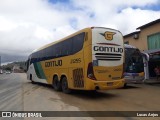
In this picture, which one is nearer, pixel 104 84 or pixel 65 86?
pixel 104 84

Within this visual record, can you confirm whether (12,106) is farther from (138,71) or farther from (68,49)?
(138,71)

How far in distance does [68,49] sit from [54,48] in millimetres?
3042

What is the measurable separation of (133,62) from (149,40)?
29.5 feet

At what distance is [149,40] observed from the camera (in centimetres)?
2722

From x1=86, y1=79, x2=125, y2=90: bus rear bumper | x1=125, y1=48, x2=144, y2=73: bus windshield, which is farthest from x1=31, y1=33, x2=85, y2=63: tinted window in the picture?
x1=125, y1=48, x2=144, y2=73: bus windshield

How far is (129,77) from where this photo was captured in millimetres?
18984

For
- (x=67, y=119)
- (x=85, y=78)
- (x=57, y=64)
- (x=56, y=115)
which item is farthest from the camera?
(x=57, y=64)

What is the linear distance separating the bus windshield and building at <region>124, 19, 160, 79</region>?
17.5 ft

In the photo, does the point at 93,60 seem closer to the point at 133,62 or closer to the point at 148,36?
the point at 133,62

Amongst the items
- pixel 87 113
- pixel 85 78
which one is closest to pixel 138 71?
pixel 85 78

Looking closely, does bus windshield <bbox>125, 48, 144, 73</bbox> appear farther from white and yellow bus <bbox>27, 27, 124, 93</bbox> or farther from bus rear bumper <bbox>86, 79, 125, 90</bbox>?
bus rear bumper <bbox>86, 79, 125, 90</bbox>

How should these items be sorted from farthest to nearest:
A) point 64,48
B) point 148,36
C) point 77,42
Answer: point 148,36 < point 64,48 < point 77,42

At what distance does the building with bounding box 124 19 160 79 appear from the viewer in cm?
2550

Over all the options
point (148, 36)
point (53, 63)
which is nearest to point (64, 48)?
point (53, 63)
